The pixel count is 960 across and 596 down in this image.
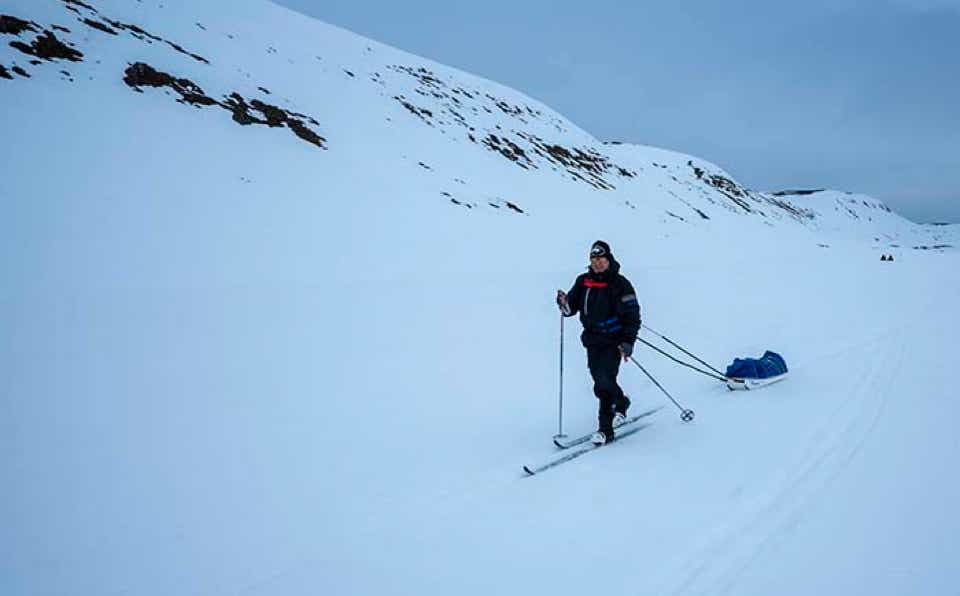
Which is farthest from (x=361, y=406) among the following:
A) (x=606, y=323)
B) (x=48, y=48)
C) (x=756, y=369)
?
(x=48, y=48)

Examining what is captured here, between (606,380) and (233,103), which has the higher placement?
(233,103)

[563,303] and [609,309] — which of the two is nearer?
[609,309]

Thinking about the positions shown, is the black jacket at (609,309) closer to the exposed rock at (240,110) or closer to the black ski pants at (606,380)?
the black ski pants at (606,380)

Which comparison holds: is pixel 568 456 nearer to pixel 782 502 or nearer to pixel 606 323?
pixel 606 323

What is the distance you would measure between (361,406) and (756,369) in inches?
223

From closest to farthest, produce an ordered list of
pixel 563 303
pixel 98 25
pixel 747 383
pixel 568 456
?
pixel 568 456, pixel 563 303, pixel 747 383, pixel 98 25

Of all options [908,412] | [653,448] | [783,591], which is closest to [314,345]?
[653,448]

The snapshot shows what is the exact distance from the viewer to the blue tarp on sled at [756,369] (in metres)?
6.69

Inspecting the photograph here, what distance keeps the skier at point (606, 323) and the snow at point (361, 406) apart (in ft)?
1.51

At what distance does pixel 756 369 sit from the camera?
6.70m

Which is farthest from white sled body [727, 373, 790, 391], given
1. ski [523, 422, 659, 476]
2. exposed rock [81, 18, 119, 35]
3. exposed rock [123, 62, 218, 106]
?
exposed rock [81, 18, 119, 35]

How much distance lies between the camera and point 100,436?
4219 millimetres

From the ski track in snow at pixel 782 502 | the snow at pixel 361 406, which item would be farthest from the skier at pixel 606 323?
the ski track in snow at pixel 782 502

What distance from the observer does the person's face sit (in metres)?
4.93
